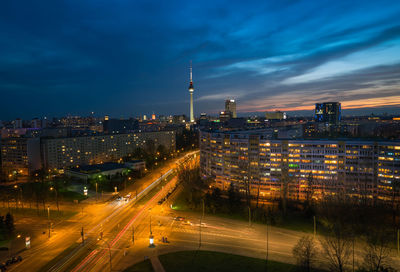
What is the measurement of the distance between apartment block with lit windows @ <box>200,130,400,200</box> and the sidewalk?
28676 mm

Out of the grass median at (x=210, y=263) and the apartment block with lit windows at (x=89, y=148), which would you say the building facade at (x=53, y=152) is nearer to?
the apartment block with lit windows at (x=89, y=148)

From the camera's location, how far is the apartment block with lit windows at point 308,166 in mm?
46250

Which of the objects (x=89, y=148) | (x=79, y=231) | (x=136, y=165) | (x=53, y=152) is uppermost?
(x=89, y=148)

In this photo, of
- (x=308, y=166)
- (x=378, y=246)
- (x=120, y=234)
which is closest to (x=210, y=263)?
(x=120, y=234)

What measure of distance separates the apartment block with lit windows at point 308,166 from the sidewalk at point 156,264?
28676mm

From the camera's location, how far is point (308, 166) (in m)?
51.6

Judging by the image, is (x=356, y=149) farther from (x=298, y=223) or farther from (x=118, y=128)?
(x=118, y=128)

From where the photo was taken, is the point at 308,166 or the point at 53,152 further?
the point at 53,152

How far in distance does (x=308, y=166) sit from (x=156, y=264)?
123 feet

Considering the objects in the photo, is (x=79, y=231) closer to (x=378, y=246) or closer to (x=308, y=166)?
(x=378, y=246)

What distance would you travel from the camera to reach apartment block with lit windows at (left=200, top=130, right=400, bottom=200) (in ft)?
152

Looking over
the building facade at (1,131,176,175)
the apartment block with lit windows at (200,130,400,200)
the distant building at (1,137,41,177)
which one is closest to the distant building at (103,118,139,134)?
the building facade at (1,131,176,175)

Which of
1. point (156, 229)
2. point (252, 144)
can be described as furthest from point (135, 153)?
point (156, 229)

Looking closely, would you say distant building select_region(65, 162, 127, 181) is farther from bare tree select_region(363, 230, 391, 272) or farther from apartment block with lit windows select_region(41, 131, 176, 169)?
bare tree select_region(363, 230, 391, 272)
